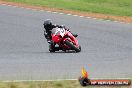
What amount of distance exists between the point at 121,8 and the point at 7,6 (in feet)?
19.4

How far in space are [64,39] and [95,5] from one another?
39.8ft

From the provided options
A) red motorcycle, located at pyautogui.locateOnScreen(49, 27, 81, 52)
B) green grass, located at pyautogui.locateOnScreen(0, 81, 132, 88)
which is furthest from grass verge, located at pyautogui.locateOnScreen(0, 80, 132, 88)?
red motorcycle, located at pyautogui.locateOnScreen(49, 27, 81, 52)

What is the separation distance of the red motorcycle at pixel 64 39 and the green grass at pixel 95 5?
9900 mm

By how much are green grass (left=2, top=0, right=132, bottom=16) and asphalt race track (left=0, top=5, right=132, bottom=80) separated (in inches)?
77.3

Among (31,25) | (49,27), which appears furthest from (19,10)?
(49,27)

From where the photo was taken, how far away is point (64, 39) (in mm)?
17594

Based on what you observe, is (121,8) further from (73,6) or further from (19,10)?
(19,10)

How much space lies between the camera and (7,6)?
2866 cm

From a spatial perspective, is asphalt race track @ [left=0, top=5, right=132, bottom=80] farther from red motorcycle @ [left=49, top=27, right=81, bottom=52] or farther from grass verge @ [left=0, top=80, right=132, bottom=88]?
grass verge @ [left=0, top=80, right=132, bottom=88]

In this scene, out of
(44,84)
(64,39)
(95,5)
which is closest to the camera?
(44,84)

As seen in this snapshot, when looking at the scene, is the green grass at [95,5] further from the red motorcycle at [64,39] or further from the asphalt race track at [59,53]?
the red motorcycle at [64,39]

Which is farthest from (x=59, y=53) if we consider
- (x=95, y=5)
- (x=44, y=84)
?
(x=95, y=5)

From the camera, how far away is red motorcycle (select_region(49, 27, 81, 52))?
17547 mm

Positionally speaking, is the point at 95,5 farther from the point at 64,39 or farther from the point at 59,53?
the point at 59,53
